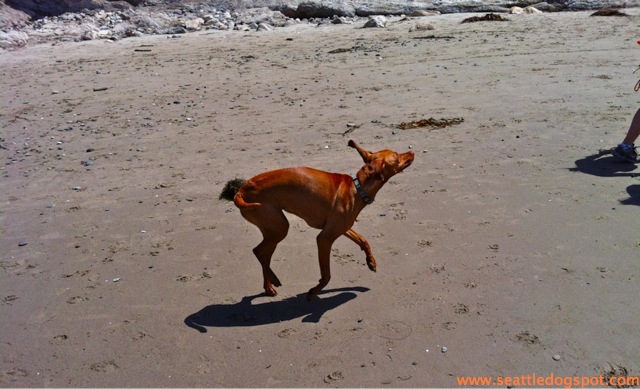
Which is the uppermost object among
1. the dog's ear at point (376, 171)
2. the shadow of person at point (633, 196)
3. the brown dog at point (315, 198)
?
the dog's ear at point (376, 171)

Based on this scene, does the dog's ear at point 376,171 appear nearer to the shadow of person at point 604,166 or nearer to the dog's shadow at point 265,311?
the dog's shadow at point 265,311

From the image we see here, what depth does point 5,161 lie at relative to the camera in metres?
8.90

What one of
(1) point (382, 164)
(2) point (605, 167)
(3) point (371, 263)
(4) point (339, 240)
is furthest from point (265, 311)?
(2) point (605, 167)

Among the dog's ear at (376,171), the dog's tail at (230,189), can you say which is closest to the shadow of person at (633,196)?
the dog's ear at (376,171)

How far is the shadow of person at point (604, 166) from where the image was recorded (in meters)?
6.79

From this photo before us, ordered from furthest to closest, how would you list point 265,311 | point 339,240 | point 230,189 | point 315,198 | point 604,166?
point 604,166, point 230,189, point 339,240, point 265,311, point 315,198

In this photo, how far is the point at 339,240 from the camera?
19.2 feet

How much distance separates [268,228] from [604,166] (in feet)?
13.8

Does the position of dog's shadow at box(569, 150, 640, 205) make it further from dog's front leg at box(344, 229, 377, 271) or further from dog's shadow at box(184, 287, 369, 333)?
dog's shadow at box(184, 287, 369, 333)

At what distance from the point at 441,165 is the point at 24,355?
4.73m

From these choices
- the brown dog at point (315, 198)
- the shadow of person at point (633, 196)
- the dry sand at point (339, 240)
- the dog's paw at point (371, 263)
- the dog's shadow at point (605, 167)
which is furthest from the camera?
the dog's shadow at point (605, 167)

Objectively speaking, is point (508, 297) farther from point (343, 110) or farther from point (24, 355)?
point (343, 110)

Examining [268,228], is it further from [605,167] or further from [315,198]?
[605,167]

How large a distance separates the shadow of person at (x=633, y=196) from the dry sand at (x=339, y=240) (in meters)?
0.02
